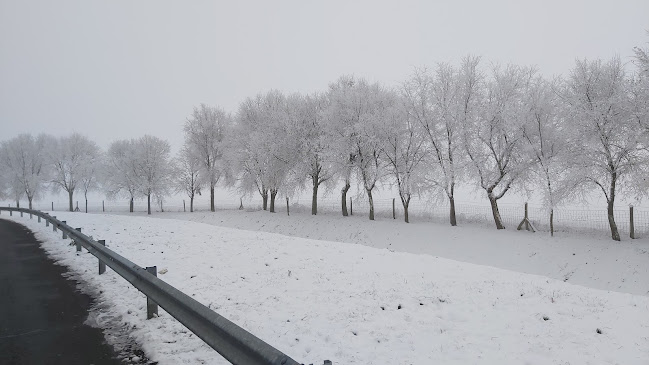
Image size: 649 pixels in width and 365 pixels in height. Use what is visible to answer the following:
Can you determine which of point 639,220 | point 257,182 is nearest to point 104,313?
point 639,220

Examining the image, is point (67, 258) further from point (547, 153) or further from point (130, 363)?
point (547, 153)

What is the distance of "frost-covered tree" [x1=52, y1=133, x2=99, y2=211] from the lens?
55.5 meters

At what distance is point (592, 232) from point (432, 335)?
78.6ft

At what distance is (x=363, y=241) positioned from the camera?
28953 millimetres

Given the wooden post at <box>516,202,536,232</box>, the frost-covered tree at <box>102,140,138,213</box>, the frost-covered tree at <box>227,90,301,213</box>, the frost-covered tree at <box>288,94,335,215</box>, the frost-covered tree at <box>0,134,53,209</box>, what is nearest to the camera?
the wooden post at <box>516,202,536,232</box>

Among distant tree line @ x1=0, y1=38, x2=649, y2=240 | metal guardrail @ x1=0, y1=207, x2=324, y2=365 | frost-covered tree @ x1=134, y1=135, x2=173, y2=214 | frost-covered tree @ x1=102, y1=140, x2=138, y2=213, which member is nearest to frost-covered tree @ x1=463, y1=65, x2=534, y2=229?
distant tree line @ x1=0, y1=38, x2=649, y2=240

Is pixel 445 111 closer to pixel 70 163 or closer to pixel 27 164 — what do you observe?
pixel 70 163

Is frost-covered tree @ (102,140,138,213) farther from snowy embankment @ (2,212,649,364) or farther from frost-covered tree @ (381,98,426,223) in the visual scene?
snowy embankment @ (2,212,649,364)

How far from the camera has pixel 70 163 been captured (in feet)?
186

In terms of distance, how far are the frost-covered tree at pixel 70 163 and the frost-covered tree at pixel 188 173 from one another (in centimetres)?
1605

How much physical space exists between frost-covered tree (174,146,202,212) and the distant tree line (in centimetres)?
15

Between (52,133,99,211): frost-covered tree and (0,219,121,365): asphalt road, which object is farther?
(52,133,99,211): frost-covered tree

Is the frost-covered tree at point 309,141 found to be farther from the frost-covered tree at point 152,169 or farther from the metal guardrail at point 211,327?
the metal guardrail at point 211,327

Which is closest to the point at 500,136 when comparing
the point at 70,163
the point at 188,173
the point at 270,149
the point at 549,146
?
the point at 549,146
